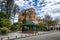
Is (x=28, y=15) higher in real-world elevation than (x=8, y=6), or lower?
lower

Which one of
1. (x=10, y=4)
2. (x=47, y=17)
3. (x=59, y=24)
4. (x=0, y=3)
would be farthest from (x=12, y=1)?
(x=59, y=24)

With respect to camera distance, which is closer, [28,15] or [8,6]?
[8,6]

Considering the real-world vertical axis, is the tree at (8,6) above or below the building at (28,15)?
above

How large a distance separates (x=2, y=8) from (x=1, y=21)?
1286cm

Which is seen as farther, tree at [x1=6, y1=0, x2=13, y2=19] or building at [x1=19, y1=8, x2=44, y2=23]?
building at [x1=19, y1=8, x2=44, y2=23]

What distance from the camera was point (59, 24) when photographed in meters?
124

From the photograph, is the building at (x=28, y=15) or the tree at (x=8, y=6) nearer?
the tree at (x=8, y=6)

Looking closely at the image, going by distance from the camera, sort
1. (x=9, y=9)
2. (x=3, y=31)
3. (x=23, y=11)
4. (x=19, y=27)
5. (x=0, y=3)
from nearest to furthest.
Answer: (x=3, y=31) < (x=0, y=3) < (x=9, y=9) < (x=19, y=27) < (x=23, y=11)

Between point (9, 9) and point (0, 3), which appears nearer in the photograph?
point (0, 3)

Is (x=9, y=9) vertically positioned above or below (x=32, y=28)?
above

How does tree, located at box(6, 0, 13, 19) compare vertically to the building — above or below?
above

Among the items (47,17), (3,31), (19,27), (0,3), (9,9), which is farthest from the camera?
(47,17)

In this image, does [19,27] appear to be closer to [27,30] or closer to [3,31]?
[27,30]

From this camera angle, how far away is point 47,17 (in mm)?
99062
